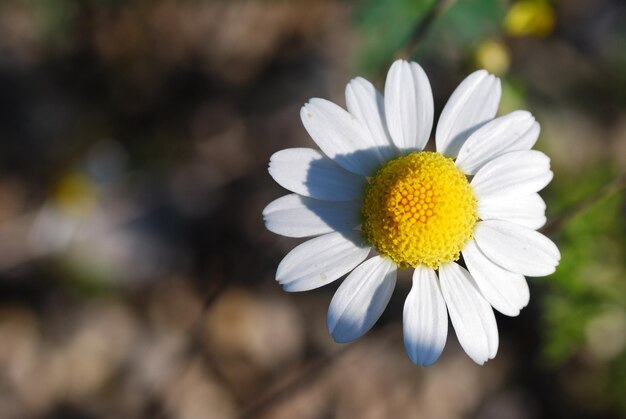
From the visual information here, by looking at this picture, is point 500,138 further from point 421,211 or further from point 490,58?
point 490,58

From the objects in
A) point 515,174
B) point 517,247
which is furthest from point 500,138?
point 517,247

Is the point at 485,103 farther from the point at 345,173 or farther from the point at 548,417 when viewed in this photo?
the point at 548,417

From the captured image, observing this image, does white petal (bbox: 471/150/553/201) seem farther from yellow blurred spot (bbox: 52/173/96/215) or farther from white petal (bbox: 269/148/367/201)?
yellow blurred spot (bbox: 52/173/96/215)

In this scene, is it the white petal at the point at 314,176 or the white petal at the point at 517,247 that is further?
the white petal at the point at 314,176

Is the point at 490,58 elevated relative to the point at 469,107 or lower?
lower

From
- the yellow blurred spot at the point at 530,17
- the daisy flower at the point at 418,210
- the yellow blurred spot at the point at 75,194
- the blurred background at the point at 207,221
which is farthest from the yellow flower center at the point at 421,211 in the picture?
the yellow blurred spot at the point at 75,194

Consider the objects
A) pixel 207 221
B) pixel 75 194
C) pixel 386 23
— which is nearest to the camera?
pixel 386 23

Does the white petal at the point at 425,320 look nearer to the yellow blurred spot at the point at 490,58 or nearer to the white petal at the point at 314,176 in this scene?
the white petal at the point at 314,176
